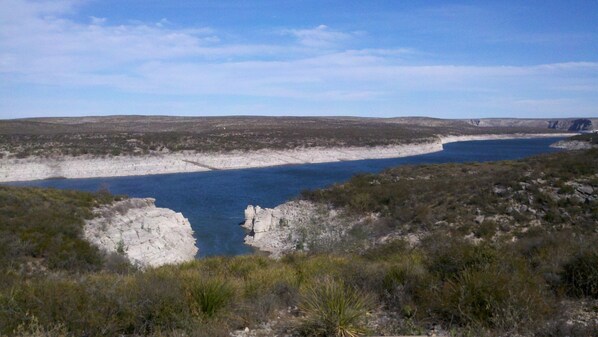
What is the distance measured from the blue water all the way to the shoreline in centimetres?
181

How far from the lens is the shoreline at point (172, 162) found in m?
40.6

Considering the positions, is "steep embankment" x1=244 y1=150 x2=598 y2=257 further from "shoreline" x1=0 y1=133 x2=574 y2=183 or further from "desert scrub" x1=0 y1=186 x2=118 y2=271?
"shoreline" x1=0 y1=133 x2=574 y2=183

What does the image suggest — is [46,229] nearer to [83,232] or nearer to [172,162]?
[83,232]

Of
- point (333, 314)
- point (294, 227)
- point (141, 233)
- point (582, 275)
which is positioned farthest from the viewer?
point (294, 227)

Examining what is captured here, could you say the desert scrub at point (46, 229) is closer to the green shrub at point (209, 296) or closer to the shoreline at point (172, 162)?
the green shrub at point (209, 296)

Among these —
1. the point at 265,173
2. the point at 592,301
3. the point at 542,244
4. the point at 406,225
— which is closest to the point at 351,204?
the point at 406,225

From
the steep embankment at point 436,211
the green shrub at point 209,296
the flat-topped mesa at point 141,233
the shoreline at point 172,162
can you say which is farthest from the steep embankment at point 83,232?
the shoreline at point 172,162

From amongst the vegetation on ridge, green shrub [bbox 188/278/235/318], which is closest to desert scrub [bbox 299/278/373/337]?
the vegetation on ridge

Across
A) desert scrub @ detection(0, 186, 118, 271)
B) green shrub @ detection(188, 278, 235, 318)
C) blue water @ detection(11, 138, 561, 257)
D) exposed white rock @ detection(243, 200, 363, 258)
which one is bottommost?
blue water @ detection(11, 138, 561, 257)

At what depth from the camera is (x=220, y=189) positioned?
34.4 m

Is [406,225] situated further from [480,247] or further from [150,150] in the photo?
[150,150]

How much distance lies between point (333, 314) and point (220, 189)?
1186 inches

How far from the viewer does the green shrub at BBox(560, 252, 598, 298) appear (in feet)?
20.0

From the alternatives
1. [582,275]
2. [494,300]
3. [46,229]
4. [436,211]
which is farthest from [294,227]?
[494,300]
